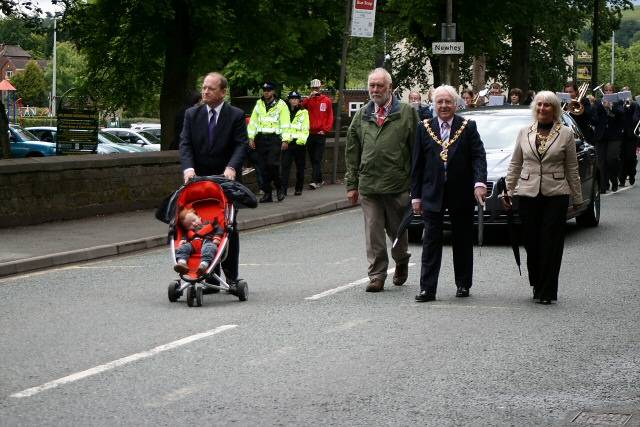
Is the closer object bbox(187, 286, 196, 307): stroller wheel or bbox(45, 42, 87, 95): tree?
bbox(187, 286, 196, 307): stroller wheel

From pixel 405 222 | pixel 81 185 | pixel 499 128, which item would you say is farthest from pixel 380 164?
pixel 81 185

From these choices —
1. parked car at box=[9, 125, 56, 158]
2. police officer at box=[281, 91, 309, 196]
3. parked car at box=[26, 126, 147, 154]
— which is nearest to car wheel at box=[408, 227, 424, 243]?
police officer at box=[281, 91, 309, 196]

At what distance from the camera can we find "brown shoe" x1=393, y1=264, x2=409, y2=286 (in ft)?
41.3

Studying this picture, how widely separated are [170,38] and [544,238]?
21681mm

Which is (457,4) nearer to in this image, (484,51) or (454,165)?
(484,51)

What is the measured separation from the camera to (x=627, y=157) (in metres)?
28.7

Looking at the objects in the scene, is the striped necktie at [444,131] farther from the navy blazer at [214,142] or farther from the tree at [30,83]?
the tree at [30,83]

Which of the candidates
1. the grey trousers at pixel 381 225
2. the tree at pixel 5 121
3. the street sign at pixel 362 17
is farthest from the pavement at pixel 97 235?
the tree at pixel 5 121

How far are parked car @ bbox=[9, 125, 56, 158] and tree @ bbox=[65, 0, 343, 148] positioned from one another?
10.8ft

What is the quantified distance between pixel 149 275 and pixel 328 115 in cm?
1232

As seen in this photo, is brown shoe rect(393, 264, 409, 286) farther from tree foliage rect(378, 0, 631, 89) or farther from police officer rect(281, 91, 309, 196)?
tree foliage rect(378, 0, 631, 89)

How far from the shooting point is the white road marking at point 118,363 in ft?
25.4

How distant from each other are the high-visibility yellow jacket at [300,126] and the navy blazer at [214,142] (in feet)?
39.2

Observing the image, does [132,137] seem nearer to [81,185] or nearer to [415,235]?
[81,185]
